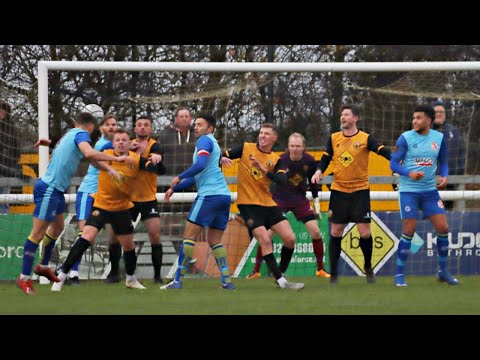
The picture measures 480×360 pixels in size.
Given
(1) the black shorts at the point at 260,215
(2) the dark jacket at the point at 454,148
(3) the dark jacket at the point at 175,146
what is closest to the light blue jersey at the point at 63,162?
(1) the black shorts at the point at 260,215

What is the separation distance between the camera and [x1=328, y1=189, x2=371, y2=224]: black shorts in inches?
492

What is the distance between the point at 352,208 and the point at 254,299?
2.66 metres

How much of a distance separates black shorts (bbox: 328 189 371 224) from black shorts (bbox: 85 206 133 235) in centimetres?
270

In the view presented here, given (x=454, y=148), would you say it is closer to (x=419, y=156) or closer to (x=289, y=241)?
(x=419, y=156)

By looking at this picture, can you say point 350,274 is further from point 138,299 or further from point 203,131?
point 138,299

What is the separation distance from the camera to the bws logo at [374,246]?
580 inches

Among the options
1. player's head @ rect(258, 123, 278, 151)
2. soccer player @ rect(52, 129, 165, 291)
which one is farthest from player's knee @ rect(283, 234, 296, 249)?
soccer player @ rect(52, 129, 165, 291)

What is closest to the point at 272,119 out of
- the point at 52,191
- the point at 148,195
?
the point at 148,195

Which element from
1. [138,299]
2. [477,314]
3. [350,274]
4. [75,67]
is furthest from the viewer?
[350,274]

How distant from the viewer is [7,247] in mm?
14336

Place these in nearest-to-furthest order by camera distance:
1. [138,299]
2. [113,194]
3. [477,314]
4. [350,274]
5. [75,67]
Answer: [477,314] < [138,299] < [113,194] < [75,67] < [350,274]

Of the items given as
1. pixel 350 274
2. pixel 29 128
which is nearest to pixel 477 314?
pixel 350 274

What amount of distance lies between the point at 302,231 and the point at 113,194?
4009mm

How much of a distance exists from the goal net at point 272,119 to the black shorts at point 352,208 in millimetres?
2234
